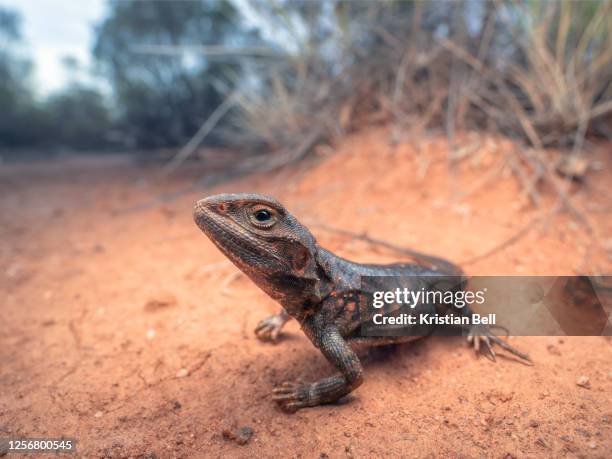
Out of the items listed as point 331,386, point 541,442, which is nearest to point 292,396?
point 331,386

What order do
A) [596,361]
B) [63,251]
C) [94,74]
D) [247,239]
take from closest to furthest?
[247,239]
[596,361]
[63,251]
[94,74]

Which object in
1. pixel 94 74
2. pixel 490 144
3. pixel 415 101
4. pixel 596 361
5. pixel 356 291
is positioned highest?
pixel 94 74

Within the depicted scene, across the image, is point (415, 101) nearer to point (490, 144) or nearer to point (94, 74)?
point (490, 144)

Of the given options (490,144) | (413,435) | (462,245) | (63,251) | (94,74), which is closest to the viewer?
(413,435)

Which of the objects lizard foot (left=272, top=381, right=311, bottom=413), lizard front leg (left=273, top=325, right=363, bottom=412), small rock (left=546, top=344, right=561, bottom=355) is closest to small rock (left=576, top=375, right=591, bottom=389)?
small rock (left=546, top=344, right=561, bottom=355)

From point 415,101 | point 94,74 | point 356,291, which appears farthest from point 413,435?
point 94,74

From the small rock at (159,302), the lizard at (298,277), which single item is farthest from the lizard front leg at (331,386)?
the small rock at (159,302)

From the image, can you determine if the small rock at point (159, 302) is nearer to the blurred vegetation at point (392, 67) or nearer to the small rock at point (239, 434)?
the small rock at point (239, 434)

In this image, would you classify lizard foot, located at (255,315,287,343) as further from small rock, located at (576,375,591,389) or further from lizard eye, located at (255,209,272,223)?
small rock, located at (576,375,591,389)
